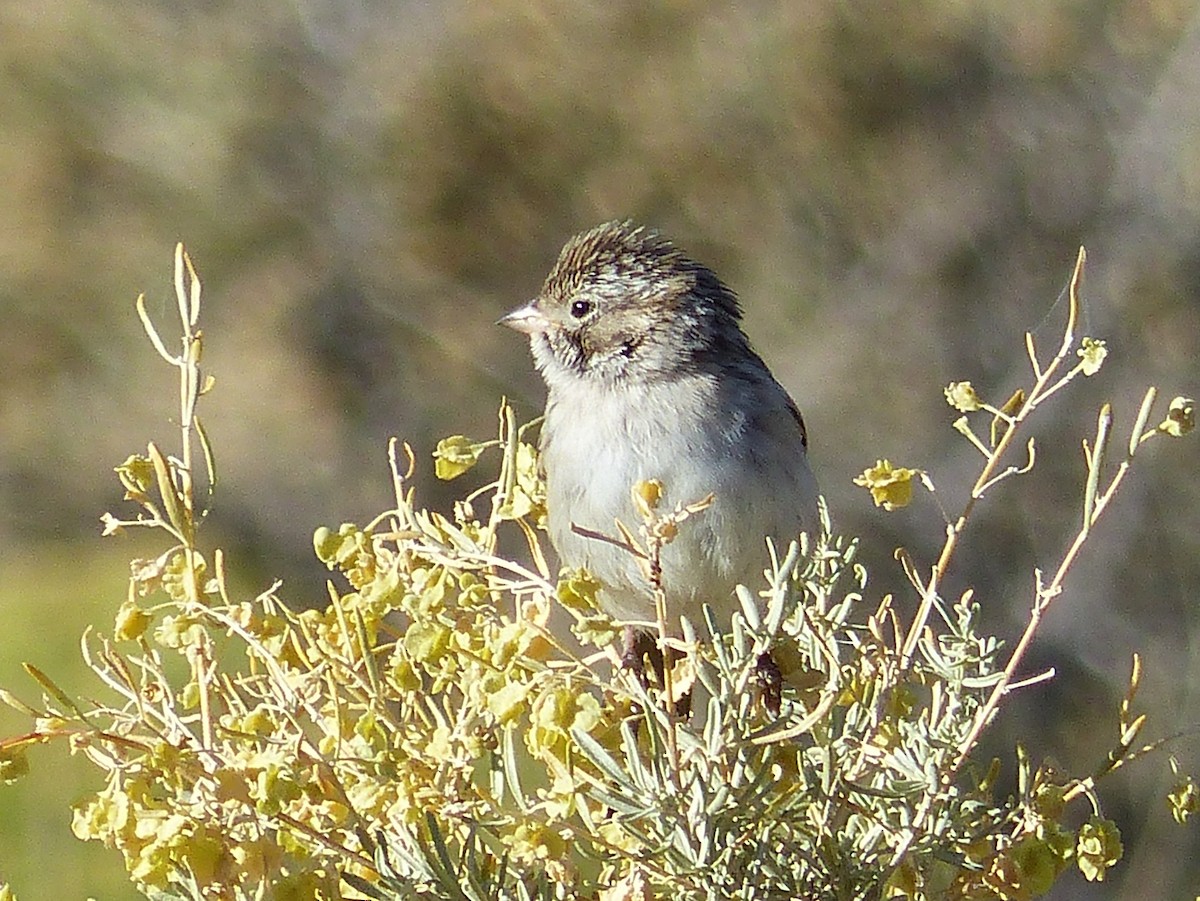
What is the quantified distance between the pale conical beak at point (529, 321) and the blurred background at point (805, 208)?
2725mm

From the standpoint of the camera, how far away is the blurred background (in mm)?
5223

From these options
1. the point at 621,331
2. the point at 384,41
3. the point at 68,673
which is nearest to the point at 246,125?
the point at 384,41

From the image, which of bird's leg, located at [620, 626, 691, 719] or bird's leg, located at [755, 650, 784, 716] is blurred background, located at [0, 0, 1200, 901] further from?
bird's leg, located at [755, 650, 784, 716]

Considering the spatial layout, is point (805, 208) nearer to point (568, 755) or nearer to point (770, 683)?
point (770, 683)

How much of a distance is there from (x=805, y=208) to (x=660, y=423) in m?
3.11

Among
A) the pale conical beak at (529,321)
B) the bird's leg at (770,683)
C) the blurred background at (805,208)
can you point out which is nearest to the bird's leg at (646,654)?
the bird's leg at (770,683)

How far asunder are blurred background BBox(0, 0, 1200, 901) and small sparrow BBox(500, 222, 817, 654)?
2758 mm

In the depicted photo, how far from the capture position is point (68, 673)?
4559 millimetres

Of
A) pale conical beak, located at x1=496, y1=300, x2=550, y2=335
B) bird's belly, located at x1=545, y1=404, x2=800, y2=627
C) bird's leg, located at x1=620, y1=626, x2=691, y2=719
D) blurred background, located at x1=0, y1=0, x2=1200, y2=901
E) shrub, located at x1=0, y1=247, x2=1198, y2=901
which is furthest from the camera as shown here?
blurred background, located at x1=0, y1=0, x2=1200, y2=901

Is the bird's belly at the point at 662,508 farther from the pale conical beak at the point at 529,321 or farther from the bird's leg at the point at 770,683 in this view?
the bird's leg at the point at 770,683

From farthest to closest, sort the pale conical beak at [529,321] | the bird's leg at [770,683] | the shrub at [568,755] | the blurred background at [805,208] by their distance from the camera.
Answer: the blurred background at [805,208], the pale conical beak at [529,321], the bird's leg at [770,683], the shrub at [568,755]

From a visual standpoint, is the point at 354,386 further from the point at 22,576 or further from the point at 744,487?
the point at 744,487

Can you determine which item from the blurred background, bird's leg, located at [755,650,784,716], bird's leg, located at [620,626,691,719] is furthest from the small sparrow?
the blurred background

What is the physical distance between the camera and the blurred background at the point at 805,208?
522cm
